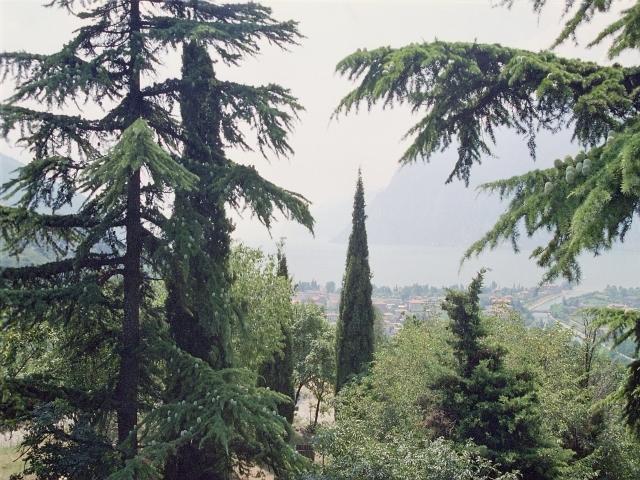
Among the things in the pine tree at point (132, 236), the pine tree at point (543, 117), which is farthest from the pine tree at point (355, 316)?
the pine tree at point (543, 117)

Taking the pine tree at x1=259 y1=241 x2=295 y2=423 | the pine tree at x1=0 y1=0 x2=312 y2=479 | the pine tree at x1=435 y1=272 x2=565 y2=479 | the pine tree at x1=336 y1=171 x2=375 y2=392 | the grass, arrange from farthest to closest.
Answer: the pine tree at x1=336 y1=171 x2=375 y2=392 → the pine tree at x1=259 y1=241 x2=295 y2=423 → the grass → the pine tree at x1=435 y1=272 x2=565 y2=479 → the pine tree at x1=0 y1=0 x2=312 y2=479

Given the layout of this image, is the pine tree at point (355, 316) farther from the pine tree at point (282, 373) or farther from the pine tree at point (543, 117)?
the pine tree at point (543, 117)

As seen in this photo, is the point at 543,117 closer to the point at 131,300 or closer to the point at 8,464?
the point at 131,300

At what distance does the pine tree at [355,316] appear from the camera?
18.9m

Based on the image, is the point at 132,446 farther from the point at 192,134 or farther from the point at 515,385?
the point at 515,385

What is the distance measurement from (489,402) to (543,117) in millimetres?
6967

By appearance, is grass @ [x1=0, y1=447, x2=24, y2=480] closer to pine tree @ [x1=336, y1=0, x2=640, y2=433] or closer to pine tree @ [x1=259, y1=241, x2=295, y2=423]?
pine tree @ [x1=259, y1=241, x2=295, y2=423]

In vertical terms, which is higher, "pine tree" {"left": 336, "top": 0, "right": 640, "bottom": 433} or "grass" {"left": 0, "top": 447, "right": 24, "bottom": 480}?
"pine tree" {"left": 336, "top": 0, "right": 640, "bottom": 433}

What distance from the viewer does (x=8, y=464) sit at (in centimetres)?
1288

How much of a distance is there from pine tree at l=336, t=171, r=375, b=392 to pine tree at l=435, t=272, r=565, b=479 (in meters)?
7.86

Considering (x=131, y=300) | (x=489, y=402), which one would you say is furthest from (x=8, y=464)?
(x=489, y=402)

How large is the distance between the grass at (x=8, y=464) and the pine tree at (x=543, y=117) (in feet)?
41.2

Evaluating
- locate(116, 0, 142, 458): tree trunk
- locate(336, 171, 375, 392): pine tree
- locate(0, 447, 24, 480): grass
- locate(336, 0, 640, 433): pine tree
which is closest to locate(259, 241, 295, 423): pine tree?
locate(336, 171, 375, 392): pine tree

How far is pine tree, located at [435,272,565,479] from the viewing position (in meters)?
9.46
